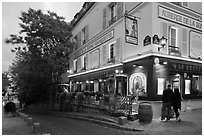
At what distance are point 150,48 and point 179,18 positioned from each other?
123 inches

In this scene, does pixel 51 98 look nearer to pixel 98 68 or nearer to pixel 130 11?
pixel 98 68

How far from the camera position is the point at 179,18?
12648 millimetres

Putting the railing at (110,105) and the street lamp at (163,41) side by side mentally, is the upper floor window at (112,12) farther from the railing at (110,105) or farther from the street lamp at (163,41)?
the railing at (110,105)

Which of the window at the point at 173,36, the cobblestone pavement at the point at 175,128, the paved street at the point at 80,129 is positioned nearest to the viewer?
the cobblestone pavement at the point at 175,128

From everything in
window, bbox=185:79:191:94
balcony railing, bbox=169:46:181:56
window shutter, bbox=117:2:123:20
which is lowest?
window, bbox=185:79:191:94

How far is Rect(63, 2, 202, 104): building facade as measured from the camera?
11.5m

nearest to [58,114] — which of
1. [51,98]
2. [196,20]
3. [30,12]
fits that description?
[51,98]

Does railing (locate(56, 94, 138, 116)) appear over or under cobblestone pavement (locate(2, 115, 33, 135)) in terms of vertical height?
over

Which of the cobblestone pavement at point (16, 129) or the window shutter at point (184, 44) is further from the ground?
the window shutter at point (184, 44)

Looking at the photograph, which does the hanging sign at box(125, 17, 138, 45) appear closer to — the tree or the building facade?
the building facade

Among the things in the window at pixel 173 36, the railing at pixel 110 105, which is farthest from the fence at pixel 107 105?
the window at pixel 173 36

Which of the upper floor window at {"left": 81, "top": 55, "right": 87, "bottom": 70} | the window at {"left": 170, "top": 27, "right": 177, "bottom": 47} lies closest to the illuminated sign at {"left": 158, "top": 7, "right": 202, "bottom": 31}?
the window at {"left": 170, "top": 27, "right": 177, "bottom": 47}

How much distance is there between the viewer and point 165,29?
12.0m

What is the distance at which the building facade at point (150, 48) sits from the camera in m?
11.5
